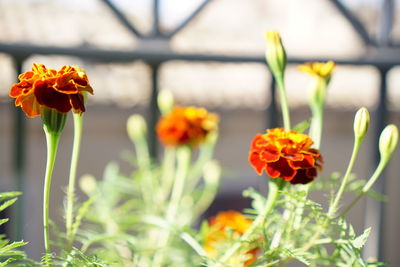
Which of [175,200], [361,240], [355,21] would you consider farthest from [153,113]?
[361,240]

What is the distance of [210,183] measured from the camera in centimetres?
67

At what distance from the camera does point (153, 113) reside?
2.43ft

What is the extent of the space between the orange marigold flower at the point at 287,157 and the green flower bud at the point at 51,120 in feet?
0.43

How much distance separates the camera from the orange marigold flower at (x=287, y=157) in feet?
1.22

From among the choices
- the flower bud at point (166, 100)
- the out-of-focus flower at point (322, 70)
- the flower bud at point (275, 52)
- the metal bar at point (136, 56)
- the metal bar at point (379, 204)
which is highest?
the metal bar at point (136, 56)

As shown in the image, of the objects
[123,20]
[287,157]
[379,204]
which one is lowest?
[379,204]

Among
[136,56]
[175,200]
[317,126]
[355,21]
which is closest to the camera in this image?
[317,126]

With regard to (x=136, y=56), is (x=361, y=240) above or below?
below

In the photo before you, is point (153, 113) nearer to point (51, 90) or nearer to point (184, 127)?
point (184, 127)

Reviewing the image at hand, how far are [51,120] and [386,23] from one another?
2.12 ft

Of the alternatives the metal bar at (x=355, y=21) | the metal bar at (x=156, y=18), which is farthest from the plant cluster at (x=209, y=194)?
the metal bar at (x=355, y=21)

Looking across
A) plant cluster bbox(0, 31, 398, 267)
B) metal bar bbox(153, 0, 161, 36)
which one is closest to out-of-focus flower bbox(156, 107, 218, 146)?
plant cluster bbox(0, 31, 398, 267)

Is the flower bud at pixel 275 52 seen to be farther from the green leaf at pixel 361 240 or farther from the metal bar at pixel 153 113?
the metal bar at pixel 153 113

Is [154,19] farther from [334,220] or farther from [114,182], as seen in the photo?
[334,220]
